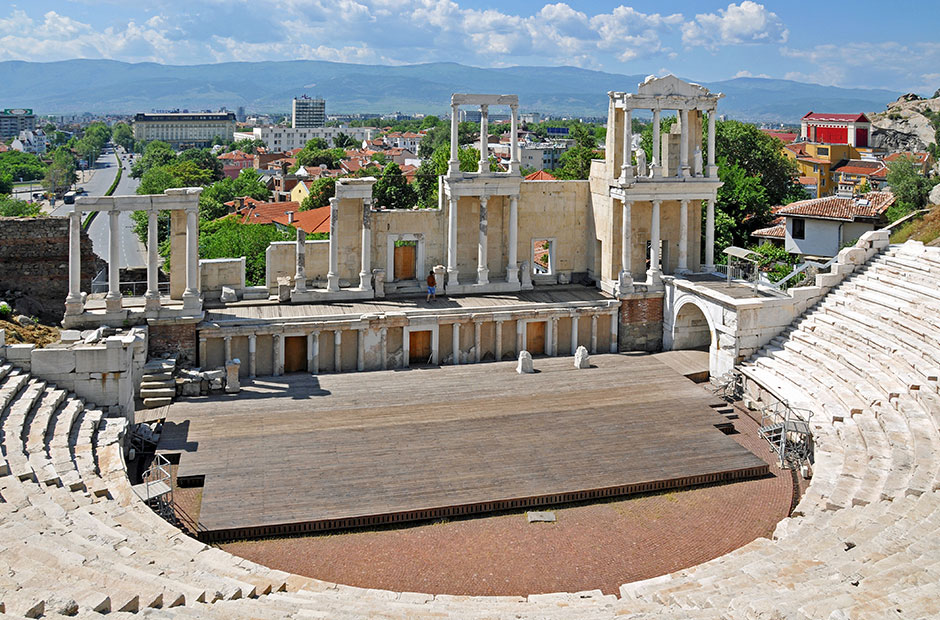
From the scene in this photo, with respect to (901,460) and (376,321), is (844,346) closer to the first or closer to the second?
(901,460)

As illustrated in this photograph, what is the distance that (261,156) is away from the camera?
468 feet

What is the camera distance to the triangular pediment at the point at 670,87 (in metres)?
30.8

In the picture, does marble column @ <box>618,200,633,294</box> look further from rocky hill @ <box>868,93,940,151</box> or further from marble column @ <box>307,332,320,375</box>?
rocky hill @ <box>868,93,940,151</box>

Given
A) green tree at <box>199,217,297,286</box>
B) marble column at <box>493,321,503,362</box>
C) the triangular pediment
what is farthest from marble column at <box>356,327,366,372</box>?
green tree at <box>199,217,297,286</box>

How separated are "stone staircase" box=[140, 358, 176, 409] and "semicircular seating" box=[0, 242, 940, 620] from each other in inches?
112

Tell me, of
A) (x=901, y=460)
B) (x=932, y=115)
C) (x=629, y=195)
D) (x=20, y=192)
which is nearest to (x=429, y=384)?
(x=629, y=195)

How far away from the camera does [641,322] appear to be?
30.6m

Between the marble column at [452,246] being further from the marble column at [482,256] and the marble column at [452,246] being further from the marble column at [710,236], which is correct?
the marble column at [710,236]

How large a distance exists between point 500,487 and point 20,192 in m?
125

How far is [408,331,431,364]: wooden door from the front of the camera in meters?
28.3

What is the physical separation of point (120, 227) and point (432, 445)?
9104cm

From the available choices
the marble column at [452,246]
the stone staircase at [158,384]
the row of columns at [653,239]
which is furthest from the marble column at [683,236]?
the stone staircase at [158,384]

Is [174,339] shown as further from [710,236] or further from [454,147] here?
[710,236]

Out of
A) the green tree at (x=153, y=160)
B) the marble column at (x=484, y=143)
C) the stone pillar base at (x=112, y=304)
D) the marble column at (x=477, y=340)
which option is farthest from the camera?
the green tree at (x=153, y=160)
